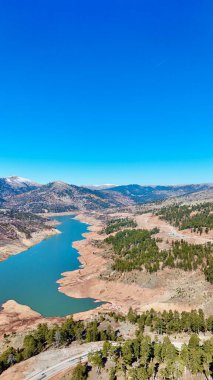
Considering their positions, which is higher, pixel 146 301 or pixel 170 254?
pixel 170 254

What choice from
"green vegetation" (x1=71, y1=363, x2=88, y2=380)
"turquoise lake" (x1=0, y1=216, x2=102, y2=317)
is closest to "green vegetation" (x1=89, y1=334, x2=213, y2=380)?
"green vegetation" (x1=71, y1=363, x2=88, y2=380)

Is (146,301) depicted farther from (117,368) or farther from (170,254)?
(117,368)

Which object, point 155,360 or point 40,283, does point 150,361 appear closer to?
point 155,360

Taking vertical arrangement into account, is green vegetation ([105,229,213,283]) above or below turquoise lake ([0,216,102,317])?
above

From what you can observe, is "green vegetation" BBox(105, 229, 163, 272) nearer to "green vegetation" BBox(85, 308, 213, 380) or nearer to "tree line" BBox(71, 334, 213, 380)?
"green vegetation" BBox(85, 308, 213, 380)

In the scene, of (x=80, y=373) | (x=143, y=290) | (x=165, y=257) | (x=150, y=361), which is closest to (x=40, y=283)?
(x=143, y=290)

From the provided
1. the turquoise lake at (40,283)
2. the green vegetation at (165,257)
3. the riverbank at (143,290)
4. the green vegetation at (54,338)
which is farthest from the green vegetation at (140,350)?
the green vegetation at (165,257)

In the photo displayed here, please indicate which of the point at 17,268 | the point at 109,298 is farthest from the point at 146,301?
the point at 17,268
